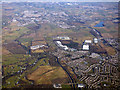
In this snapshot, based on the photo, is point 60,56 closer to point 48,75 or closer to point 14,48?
point 48,75

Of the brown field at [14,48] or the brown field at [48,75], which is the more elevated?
the brown field at [14,48]

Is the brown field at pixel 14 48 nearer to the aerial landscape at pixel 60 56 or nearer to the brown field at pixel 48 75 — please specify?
the aerial landscape at pixel 60 56

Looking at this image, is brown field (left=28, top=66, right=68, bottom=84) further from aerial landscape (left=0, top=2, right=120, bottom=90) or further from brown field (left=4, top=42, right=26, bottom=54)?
brown field (left=4, top=42, right=26, bottom=54)

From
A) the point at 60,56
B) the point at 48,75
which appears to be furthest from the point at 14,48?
the point at 48,75

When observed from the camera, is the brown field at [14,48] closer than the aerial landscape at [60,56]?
No

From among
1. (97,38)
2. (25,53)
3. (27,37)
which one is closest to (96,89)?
(25,53)

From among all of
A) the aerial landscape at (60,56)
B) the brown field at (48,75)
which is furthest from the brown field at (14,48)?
the brown field at (48,75)

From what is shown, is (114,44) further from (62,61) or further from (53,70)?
(53,70)
